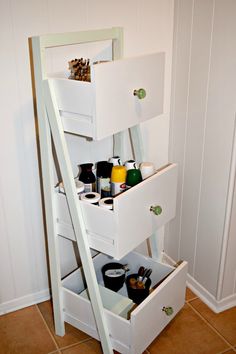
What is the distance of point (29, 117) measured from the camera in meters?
1.35

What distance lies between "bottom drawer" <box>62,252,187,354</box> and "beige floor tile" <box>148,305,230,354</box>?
65mm

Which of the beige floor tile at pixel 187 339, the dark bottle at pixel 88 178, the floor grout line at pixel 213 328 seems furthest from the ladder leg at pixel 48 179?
the floor grout line at pixel 213 328

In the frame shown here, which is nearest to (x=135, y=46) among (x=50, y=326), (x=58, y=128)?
(x=58, y=128)

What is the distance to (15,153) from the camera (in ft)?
4.51

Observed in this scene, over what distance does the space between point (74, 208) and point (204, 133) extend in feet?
1.85

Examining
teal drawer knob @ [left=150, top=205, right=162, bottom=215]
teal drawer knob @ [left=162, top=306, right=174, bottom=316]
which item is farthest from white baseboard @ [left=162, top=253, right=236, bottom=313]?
teal drawer knob @ [left=150, top=205, right=162, bottom=215]

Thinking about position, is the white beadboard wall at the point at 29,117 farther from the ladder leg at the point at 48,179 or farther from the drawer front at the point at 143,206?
the drawer front at the point at 143,206

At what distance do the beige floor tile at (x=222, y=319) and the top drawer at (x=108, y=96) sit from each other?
0.84 meters

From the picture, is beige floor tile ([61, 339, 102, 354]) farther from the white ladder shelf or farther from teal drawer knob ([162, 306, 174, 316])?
teal drawer knob ([162, 306, 174, 316])

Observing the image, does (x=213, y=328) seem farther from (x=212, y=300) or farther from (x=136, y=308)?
(x=136, y=308)

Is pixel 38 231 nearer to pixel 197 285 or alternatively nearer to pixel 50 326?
pixel 50 326

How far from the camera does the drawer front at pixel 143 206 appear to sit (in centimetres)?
115

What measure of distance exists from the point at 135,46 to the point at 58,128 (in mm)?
526

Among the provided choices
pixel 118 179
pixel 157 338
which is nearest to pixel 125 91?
pixel 118 179
